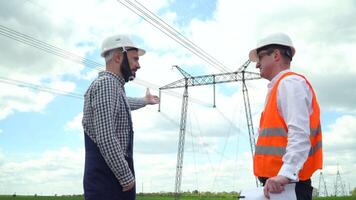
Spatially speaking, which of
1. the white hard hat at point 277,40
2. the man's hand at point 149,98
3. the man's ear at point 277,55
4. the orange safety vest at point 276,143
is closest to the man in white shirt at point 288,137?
the orange safety vest at point 276,143

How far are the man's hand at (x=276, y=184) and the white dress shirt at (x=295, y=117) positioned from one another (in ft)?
0.12

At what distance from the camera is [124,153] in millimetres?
4305

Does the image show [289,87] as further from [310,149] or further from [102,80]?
[102,80]

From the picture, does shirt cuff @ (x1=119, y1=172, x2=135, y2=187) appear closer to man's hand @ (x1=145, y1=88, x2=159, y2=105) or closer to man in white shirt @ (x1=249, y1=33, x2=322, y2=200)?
man in white shirt @ (x1=249, y1=33, x2=322, y2=200)

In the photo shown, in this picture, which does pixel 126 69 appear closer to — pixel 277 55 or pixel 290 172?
pixel 277 55

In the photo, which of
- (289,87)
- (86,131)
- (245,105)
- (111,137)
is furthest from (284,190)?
(245,105)

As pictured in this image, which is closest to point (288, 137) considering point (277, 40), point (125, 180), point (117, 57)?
point (277, 40)

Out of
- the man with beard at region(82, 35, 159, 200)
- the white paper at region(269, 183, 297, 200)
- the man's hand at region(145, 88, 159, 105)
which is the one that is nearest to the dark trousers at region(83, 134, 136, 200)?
the man with beard at region(82, 35, 159, 200)

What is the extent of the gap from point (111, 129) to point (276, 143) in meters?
1.40

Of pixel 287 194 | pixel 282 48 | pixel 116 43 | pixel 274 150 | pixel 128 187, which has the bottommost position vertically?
pixel 287 194

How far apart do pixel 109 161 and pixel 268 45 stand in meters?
1.73

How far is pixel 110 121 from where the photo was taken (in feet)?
13.8

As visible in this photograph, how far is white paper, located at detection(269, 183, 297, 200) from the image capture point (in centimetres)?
372

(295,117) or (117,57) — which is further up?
(117,57)
